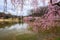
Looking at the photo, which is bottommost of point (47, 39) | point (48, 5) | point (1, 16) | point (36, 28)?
point (47, 39)

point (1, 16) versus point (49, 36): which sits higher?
point (1, 16)

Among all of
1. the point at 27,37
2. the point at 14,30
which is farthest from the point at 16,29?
the point at 27,37

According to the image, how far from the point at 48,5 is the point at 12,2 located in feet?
1.69

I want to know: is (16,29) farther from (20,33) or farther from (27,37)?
(27,37)

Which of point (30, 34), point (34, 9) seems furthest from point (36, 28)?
point (34, 9)

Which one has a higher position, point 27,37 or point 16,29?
point 16,29

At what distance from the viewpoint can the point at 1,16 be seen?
233cm

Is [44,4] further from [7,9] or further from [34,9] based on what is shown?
[7,9]

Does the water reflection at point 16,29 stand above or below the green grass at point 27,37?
above

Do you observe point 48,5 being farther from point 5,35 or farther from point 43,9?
point 5,35

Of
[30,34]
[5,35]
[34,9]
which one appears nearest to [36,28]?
[30,34]

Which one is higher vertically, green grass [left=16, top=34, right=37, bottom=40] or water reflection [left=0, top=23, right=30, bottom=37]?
water reflection [left=0, top=23, right=30, bottom=37]

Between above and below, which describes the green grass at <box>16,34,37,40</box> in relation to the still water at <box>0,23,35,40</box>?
below

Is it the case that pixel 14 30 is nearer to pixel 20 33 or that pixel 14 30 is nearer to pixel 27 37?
pixel 20 33
